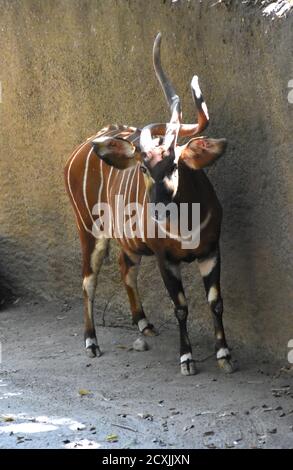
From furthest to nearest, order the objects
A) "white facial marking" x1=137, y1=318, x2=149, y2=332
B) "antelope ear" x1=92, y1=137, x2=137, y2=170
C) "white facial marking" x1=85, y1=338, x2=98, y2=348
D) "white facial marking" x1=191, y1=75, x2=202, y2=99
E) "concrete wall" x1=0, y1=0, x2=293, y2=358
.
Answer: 1. "white facial marking" x1=137, y1=318, x2=149, y2=332
2. "white facial marking" x1=85, y1=338, x2=98, y2=348
3. "antelope ear" x1=92, y1=137, x2=137, y2=170
4. "concrete wall" x1=0, y1=0, x2=293, y2=358
5. "white facial marking" x1=191, y1=75, x2=202, y2=99

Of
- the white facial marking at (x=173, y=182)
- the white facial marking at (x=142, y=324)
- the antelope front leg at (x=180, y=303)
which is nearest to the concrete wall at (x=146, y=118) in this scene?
the white facial marking at (x=142, y=324)

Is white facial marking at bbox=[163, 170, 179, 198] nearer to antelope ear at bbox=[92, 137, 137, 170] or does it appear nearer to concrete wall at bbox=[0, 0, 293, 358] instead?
antelope ear at bbox=[92, 137, 137, 170]

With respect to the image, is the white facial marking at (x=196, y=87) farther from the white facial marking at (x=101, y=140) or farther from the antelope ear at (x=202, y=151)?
the white facial marking at (x=101, y=140)

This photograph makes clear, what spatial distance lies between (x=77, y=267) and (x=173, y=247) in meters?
1.75

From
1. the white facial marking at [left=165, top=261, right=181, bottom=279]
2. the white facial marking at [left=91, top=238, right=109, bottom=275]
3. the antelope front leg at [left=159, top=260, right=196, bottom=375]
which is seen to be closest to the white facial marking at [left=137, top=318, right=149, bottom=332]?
the white facial marking at [left=91, top=238, right=109, bottom=275]

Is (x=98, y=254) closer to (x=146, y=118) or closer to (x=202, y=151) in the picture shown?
(x=146, y=118)

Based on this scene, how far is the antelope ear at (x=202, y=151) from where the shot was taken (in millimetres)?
6023

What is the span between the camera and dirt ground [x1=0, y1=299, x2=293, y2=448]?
211 inches

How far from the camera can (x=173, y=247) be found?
6230mm

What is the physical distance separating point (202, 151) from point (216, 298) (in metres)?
0.80

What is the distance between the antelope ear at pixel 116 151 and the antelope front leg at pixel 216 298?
66cm

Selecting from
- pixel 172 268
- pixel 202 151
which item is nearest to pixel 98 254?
pixel 172 268

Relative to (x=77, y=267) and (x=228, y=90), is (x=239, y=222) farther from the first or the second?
(x=77, y=267)
